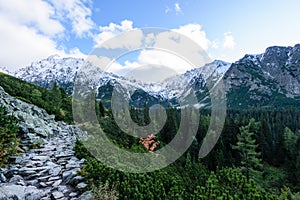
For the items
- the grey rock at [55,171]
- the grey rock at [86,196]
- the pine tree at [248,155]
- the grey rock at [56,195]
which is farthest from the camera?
the pine tree at [248,155]

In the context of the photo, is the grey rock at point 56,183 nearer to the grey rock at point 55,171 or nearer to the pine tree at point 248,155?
the grey rock at point 55,171

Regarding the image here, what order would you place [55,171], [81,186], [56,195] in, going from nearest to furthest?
[56,195] → [81,186] → [55,171]

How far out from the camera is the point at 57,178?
7531 millimetres

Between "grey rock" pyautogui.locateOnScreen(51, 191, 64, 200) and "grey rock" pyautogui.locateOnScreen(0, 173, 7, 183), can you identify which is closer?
"grey rock" pyautogui.locateOnScreen(51, 191, 64, 200)

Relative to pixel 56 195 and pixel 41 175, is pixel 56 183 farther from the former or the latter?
pixel 41 175

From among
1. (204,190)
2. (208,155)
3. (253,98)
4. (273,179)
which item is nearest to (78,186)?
(204,190)

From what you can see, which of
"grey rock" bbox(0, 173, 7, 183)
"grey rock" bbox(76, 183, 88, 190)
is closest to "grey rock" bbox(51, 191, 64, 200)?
"grey rock" bbox(76, 183, 88, 190)

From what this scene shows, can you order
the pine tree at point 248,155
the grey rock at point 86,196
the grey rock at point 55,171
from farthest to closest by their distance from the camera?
the pine tree at point 248,155
the grey rock at point 55,171
the grey rock at point 86,196

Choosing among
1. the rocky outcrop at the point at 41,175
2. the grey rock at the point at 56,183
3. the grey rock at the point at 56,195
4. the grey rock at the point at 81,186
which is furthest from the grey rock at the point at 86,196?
the grey rock at the point at 56,183

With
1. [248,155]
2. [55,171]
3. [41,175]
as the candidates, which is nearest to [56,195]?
[41,175]

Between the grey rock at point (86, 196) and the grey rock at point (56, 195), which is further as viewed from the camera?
the grey rock at point (56, 195)

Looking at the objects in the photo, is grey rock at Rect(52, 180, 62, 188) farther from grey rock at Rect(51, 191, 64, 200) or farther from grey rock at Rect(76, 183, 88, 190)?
grey rock at Rect(76, 183, 88, 190)

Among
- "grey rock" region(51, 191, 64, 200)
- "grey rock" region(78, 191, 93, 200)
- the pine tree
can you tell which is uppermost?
"grey rock" region(78, 191, 93, 200)

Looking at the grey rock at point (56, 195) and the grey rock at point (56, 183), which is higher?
the grey rock at point (56, 183)
